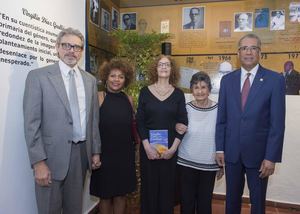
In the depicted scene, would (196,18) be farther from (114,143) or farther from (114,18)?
(114,143)

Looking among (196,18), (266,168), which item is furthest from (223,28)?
(266,168)

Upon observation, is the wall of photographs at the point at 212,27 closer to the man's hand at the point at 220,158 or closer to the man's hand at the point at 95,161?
the man's hand at the point at 95,161

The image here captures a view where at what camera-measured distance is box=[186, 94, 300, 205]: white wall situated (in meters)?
3.33

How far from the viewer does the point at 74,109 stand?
6.06 feet

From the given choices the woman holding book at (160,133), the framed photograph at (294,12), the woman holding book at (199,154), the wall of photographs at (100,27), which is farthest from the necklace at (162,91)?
the framed photograph at (294,12)

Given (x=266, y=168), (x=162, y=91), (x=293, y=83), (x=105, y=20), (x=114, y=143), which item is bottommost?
(x=266, y=168)

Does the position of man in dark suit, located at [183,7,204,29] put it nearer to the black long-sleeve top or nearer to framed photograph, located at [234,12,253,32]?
framed photograph, located at [234,12,253,32]

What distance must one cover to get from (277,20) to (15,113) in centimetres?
322

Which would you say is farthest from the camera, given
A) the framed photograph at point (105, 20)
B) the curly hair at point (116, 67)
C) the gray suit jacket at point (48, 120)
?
the framed photograph at point (105, 20)

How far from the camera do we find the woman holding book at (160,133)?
7.34 ft

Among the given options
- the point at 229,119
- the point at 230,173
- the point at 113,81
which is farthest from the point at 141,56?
the point at 230,173

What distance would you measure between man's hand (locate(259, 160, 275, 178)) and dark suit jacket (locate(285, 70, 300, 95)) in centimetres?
193

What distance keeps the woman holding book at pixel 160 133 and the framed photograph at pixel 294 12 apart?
6.79ft

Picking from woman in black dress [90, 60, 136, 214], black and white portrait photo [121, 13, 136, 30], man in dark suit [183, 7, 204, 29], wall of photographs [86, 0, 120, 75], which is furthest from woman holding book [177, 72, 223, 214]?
black and white portrait photo [121, 13, 136, 30]
